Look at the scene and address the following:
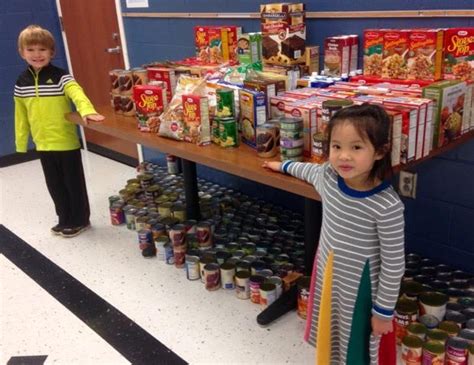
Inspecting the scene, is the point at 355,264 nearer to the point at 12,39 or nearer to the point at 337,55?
the point at 337,55

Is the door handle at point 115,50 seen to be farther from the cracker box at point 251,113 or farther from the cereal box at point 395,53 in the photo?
the cereal box at point 395,53

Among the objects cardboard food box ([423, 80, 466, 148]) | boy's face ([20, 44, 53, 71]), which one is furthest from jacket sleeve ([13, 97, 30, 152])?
cardboard food box ([423, 80, 466, 148])

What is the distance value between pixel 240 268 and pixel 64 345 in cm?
85

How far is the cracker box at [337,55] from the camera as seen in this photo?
2.32m

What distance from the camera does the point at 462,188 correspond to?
2258 mm

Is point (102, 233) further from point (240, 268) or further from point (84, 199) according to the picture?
point (240, 268)

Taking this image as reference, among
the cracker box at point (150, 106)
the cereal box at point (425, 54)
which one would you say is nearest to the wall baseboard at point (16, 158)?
the cracker box at point (150, 106)

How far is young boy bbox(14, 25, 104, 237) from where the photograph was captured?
278cm

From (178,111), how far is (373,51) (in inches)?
35.2

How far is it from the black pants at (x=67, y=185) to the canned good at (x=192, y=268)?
97 centimetres

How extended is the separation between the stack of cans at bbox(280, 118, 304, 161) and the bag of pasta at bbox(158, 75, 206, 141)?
577 mm

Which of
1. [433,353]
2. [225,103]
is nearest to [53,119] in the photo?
[225,103]

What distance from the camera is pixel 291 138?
6.01ft

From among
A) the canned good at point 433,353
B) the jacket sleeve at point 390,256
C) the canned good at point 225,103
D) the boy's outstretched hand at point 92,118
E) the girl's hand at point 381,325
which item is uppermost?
the canned good at point 225,103
